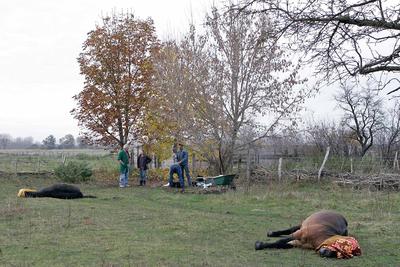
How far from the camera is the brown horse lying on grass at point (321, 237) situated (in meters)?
8.71

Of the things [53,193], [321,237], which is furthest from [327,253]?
[53,193]

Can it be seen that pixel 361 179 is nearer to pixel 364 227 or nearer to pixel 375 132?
pixel 364 227

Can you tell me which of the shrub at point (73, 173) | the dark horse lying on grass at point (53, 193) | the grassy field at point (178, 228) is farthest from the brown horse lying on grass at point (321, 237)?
the shrub at point (73, 173)

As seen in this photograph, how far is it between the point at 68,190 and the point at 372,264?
421 inches

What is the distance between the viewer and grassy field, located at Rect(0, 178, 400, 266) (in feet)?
26.8

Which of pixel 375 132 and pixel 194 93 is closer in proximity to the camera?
pixel 194 93

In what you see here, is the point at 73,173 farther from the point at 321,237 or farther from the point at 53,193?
the point at 321,237

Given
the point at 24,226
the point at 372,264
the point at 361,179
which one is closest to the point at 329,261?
the point at 372,264

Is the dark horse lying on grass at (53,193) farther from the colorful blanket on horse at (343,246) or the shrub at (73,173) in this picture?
the colorful blanket on horse at (343,246)

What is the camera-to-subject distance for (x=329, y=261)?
8328 millimetres

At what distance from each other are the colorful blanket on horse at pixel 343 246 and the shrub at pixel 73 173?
57.1 feet

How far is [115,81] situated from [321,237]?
883 inches

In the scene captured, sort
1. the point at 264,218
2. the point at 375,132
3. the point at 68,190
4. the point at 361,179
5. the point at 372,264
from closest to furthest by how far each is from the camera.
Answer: the point at 372,264 < the point at 264,218 < the point at 68,190 < the point at 361,179 < the point at 375,132

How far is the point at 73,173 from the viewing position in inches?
966
